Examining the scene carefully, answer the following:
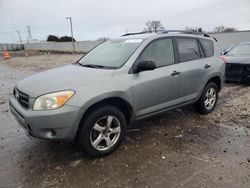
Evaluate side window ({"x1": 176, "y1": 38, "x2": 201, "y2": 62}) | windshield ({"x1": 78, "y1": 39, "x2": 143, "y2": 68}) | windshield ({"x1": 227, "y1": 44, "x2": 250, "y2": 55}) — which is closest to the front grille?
windshield ({"x1": 78, "y1": 39, "x2": 143, "y2": 68})

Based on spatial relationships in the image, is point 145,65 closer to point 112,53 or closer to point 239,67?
point 112,53

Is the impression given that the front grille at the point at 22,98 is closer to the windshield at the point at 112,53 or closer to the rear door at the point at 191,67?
the windshield at the point at 112,53

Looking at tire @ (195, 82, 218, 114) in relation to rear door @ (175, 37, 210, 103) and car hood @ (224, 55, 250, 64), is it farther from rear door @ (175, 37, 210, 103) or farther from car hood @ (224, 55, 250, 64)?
car hood @ (224, 55, 250, 64)

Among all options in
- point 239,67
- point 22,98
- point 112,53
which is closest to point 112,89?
point 112,53

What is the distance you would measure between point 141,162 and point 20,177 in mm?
1680

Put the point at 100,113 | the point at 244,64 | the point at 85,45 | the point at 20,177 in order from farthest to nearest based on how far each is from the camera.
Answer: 1. the point at 85,45
2. the point at 244,64
3. the point at 100,113
4. the point at 20,177

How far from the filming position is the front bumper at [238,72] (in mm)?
8308

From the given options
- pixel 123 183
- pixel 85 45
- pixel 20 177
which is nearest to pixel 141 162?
pixel 123 183

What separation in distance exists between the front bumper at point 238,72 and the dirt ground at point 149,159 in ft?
12.0

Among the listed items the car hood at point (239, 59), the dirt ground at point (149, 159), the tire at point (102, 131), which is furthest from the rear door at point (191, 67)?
the car hood at point (239, 59)

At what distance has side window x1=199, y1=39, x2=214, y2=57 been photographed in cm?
535

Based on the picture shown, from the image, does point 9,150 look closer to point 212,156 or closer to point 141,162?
point 141,162

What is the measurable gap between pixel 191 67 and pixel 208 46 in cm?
101

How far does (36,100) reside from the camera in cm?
329
